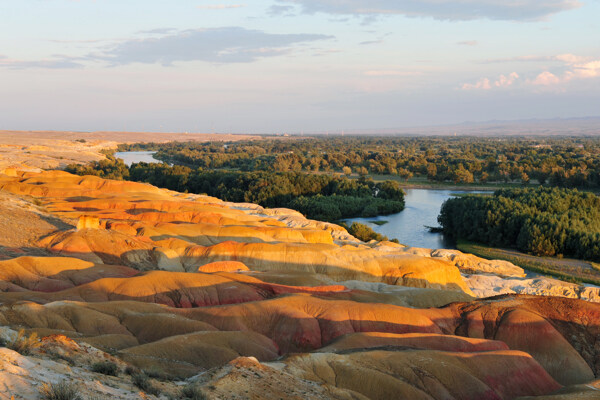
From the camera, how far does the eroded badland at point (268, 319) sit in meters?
15.1

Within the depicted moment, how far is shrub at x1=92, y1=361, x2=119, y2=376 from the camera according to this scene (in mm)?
14070

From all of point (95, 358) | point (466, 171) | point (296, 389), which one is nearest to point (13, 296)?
point (95, 358)


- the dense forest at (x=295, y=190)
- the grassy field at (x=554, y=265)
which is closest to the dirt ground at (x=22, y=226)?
the dense forest at (x=295, y=190)

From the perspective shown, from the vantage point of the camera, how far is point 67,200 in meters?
65.0

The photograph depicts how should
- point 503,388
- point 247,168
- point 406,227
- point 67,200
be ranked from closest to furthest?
point 503,388
point 67,200
point 406,227
point 247,168

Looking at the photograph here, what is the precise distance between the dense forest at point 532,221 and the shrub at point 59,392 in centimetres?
5919

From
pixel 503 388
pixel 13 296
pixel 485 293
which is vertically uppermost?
pixel 13 296

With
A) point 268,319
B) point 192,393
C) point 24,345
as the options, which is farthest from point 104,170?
point 192,393

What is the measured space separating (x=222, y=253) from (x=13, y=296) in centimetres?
1989

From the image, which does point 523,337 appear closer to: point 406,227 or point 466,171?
point 406,227

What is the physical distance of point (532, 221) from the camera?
212 feet

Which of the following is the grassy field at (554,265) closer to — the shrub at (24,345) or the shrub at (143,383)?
the shrub at (143,383)

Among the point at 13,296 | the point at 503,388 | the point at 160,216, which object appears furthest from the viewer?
the point at 160,216

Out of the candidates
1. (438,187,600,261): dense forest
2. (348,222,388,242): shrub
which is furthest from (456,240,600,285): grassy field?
(348,222,388,242): shrub
